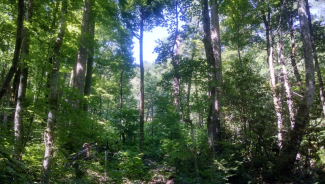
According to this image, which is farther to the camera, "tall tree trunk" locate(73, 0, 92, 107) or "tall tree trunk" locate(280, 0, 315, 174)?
"tall tree trunk" locate(73, 0, 92, 107)

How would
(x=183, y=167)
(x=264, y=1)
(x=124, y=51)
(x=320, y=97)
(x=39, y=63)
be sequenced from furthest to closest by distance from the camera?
(x=124, y=51) → (x=264, y=1) → (x=320, y=97) → (x=183, y=167) → (x=39, y=63)

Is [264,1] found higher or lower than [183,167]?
higher

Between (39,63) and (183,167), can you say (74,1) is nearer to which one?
(39,63)

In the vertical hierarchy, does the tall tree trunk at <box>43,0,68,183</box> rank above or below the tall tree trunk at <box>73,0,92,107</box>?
below

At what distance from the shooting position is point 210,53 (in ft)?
23.9

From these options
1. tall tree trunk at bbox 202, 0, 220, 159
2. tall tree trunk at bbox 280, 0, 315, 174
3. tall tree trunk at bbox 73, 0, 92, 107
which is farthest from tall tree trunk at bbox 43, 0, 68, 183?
tall tree trunk at bbox 280, 0, 315, 174

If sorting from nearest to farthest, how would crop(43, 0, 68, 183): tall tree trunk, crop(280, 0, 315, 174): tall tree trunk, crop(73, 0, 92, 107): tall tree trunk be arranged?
crop(43, 0, 68, 183): tall tree trunk, crop(280, 0, 315, 174): tall tree trunk, crop(73, 0, 92, 107): tall tree trunk

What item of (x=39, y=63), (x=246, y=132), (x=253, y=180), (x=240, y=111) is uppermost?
(x=39, y=63)

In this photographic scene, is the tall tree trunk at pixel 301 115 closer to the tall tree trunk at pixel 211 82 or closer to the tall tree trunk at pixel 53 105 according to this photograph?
the tall tree trunk at pixel 211 82

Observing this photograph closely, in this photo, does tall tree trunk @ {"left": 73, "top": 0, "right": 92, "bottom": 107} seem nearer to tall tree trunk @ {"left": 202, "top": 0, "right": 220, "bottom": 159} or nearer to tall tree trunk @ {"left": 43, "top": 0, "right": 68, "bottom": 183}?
tall tree trunk @ {"left": 43, "top": 0, "right": 68, "bottom": 183}

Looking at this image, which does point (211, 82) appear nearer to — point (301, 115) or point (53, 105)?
point (301, 115)

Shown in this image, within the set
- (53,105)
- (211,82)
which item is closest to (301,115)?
(211,82)

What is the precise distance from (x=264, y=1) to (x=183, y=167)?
28.7ft

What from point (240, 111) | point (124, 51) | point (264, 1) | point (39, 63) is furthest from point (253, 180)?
point (124, 51)
